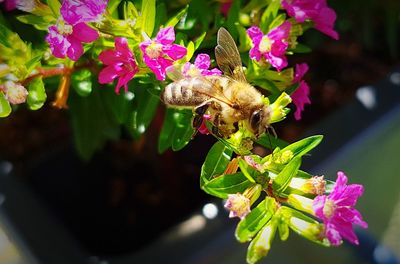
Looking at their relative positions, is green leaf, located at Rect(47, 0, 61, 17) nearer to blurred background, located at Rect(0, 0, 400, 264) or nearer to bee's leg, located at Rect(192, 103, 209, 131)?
bee's leg, located at Rect(192, 103, 209, 131)

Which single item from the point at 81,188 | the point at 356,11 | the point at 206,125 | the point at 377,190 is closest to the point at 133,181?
the point at 81,188

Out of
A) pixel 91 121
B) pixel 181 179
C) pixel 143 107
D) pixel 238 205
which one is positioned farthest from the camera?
pixel 181 179

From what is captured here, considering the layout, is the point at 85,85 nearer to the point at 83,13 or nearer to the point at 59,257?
the point at 83,13

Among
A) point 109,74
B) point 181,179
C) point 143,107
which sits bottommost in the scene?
point 181,179

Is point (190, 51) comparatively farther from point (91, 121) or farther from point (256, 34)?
point (91, 121)

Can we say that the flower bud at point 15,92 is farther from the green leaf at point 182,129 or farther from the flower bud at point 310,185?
the flower bud at point 310,185

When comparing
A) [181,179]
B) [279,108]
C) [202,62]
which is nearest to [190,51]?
[202,62]
